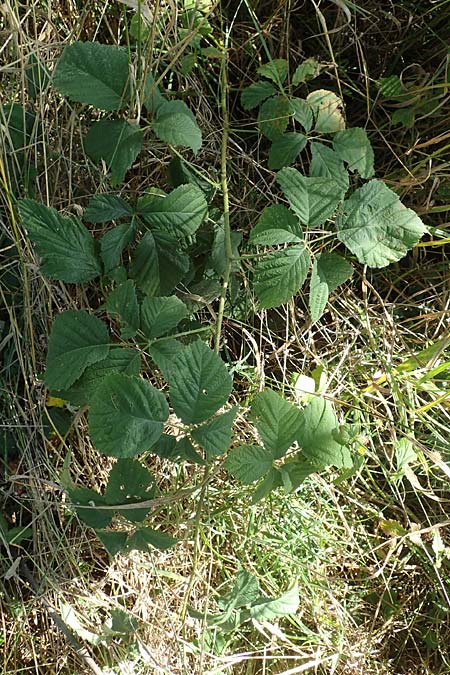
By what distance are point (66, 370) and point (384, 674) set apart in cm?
95

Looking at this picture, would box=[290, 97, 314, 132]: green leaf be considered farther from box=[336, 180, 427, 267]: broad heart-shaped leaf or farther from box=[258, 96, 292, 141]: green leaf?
box=[336, 180, 427, 267]: broad heart-shaped leaf

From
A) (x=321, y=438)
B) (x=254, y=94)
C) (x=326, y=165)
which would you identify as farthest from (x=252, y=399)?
(x=254, y=94)

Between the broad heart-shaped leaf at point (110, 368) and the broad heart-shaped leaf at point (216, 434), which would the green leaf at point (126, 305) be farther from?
the broad heart-shaped leaf at point (216, 434)

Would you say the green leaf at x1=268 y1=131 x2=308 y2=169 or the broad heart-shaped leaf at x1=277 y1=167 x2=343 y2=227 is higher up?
the green leaf at x1=268 y1=131 x2=308 y2=169

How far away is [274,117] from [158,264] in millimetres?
333

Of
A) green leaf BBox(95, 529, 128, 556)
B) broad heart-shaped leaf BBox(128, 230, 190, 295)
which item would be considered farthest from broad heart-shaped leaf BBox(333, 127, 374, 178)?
green leaf BBox(95, 529, 128, 556)

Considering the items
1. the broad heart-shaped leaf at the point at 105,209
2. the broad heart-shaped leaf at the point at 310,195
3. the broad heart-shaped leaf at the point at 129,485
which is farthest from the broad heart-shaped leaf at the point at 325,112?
the broad heart-shaped leaf at the point at 129,485

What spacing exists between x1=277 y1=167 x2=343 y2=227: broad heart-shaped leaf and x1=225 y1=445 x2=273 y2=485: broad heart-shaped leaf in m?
0.35

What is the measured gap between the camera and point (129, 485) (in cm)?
93

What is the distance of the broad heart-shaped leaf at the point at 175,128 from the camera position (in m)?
0.92

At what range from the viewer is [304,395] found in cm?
119

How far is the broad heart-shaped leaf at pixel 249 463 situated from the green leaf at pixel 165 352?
6.4 inches

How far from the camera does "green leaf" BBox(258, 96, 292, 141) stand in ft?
3.44

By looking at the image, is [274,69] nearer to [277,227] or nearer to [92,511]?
[277,227]
